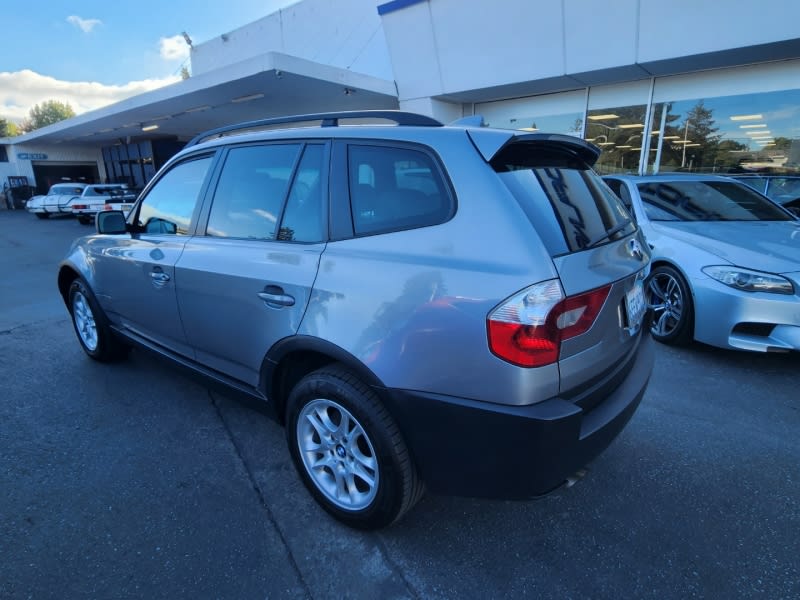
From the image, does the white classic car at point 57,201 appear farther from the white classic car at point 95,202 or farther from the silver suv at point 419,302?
the silver suv at point 419,302

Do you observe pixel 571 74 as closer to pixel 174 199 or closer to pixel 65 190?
pixel 174 199

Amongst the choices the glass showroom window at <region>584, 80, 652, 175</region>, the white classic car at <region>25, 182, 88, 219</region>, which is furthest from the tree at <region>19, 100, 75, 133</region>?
the glass showroom window at <region>584, 80, 652, 175</region>

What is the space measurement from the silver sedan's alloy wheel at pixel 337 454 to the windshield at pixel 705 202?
423cm

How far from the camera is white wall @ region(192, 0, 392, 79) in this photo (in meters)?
14.3

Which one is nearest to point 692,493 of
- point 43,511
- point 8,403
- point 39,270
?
point 43,511

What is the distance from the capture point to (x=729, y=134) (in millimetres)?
9195

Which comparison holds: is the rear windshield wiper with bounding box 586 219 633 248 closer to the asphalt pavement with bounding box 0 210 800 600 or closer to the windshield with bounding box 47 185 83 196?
the asphalt pavement with bounding box 0 210 800 600

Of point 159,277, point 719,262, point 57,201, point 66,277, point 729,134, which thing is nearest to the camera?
point 159,277

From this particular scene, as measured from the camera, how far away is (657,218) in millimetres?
4762

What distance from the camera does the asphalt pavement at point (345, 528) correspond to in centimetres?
191

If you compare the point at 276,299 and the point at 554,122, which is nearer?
the point at 276,299

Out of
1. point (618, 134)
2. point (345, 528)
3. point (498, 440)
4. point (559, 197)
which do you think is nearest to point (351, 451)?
point (345, 528)

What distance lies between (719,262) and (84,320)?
18.6 feet

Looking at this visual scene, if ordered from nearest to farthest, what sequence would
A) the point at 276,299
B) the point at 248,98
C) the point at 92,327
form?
the point at 276,299, the point at 92,327, the point at 248,98
